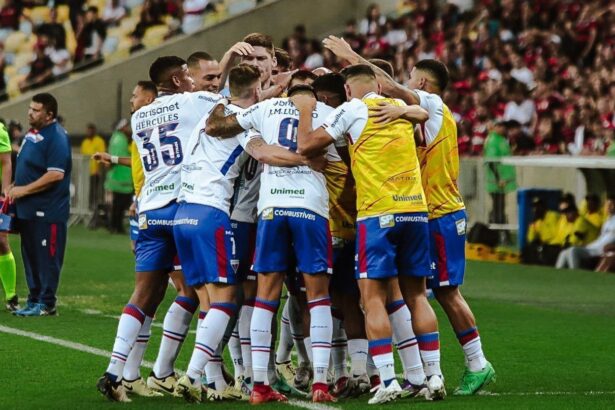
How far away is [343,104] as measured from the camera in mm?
9188

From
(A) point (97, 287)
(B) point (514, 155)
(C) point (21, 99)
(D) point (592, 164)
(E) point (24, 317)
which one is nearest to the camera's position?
(E) point (24, 317)

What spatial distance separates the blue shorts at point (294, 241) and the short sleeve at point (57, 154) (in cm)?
543

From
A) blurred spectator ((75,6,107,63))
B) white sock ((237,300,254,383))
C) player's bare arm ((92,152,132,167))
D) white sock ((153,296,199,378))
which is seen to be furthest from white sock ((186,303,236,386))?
blurred spectator ((75,6,107,63))

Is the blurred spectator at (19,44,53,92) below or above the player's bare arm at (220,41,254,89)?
above

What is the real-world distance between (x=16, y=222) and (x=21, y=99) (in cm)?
1915

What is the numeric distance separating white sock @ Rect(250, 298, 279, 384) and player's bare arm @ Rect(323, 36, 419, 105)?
5.55ft

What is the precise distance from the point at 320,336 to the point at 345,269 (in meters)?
0.78

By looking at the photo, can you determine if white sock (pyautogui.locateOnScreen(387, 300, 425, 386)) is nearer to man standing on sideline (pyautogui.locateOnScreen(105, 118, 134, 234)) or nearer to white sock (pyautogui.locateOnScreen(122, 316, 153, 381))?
white sock (pyautogui.locateOnScreen(122, 316, 153, 381))

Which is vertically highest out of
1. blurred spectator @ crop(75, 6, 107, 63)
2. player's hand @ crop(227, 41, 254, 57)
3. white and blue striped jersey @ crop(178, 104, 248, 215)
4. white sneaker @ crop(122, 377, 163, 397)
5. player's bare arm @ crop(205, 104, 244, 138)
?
blurred spectator @ crop(75, 6, 107, 63)

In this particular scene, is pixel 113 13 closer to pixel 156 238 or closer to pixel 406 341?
pixel 156 238

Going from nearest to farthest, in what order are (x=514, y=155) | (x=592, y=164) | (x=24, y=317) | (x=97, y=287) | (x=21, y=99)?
(x=24, y=317), (x=97, y=287), (x=592, y=164), (x=514, y=155), (x=21, y=99)

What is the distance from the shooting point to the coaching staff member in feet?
46.2

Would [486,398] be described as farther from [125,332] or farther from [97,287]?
[97,287]

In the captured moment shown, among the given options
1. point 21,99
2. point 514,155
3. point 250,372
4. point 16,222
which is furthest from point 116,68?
point 250,372
